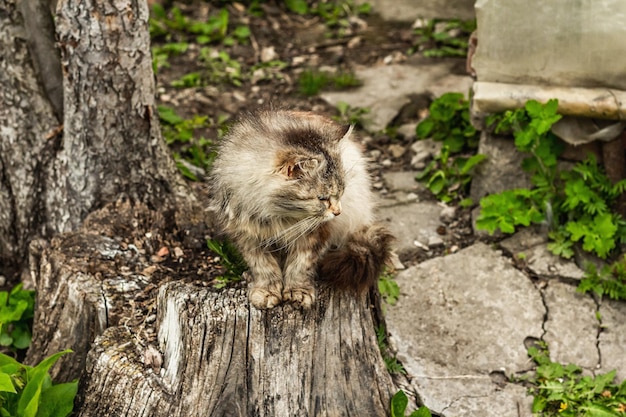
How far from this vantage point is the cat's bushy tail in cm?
361

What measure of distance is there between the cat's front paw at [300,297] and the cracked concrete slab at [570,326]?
152cm

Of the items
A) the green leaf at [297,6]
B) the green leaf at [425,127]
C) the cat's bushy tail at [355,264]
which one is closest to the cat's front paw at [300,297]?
the cat's bushy tail at [355,264]

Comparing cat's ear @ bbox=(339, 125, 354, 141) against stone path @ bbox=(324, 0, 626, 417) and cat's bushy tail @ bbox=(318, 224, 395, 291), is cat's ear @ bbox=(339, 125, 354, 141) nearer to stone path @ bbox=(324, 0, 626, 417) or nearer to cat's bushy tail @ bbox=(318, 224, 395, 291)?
cat's bushy tail @ bbox=(318, 224, 395, 291)

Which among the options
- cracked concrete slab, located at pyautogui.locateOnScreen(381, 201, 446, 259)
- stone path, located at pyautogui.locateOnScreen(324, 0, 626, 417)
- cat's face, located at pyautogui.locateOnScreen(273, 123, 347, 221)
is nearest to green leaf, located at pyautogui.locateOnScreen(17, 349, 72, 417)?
cat's face, located at pyautogui.locateOnScreen(273, 123, 347, 221)

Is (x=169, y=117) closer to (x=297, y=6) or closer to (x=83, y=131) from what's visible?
(x=83, y=131)

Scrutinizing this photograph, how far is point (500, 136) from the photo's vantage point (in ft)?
16.4

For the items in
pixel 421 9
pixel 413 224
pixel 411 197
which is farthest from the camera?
pixel 421 9

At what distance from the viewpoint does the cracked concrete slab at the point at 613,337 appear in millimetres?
4258

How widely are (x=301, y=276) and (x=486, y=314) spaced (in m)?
1.39

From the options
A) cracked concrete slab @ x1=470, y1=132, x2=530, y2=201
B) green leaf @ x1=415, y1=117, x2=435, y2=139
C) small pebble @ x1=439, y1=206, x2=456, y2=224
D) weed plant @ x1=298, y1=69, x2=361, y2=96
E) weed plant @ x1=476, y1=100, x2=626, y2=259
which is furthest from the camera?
weed plant @ x1=298, y1=69, x2=361, y2=96

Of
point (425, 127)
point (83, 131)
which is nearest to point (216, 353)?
point (83, 131)

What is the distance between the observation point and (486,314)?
457 cm

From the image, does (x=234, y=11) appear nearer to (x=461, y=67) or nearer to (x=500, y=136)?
(x=461, y=67)

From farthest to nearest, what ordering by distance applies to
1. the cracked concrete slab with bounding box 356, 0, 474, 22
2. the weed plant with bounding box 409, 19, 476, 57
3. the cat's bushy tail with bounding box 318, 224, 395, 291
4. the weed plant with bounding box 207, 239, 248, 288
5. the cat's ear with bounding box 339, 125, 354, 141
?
1. the cracked concrete slab with bounding box 356, 0, 474, 22
2. the weed plant with bounding box 409, 19, 476, 57
3. the weed plant with bounding box 207, 239, 248, 288
4. the cat's bushy tail with bounding box 318, 224, 395, 291
5. the cat's ear with bounding box 339, 125, 354, 141
